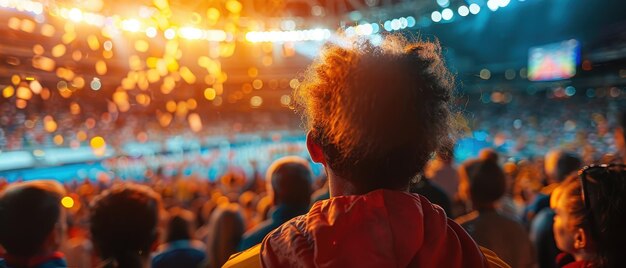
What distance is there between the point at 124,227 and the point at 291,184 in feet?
3.64

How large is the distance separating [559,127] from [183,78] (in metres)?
20.2

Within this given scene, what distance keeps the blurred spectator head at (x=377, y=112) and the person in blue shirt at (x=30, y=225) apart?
4.45ft

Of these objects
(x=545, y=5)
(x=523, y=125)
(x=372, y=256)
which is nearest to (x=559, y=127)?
(x=523, y=125)

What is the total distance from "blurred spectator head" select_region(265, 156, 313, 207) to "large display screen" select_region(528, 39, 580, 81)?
24.6 metres

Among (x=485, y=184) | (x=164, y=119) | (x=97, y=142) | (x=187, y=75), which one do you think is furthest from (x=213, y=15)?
(x=485, y=184)

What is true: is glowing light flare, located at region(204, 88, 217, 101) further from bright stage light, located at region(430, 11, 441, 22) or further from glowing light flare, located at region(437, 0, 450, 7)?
glowing light flare, located at region(437, 0, 450, 7)

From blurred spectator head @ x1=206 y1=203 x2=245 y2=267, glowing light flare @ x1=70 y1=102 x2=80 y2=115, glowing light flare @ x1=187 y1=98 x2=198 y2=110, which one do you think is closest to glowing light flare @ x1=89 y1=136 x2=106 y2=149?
glowing light flare @ x1=70 y1=102 x2=80 y2=115

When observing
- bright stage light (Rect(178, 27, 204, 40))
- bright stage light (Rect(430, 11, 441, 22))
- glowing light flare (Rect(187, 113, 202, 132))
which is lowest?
glowing light flare (Rect(187, 113, 202, 132))

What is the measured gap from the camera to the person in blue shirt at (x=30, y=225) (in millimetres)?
1956

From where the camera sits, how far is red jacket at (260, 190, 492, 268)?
1.00m

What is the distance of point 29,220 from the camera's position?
6.52 feet

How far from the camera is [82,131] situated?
19.0 meters

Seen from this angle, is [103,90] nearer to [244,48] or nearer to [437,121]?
[244,48]

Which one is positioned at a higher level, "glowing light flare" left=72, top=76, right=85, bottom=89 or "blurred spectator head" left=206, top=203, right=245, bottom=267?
"glowing light flare" left=72, top=76, right=85, bottom=89
